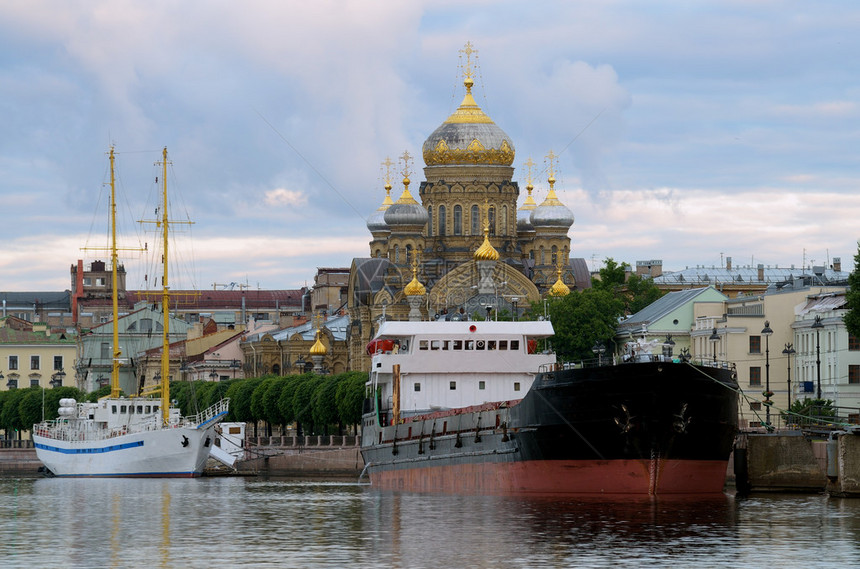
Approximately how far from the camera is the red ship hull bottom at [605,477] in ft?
199

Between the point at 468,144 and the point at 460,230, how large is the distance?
23.8 ft

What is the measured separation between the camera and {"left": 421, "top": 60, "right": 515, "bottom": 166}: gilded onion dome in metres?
160

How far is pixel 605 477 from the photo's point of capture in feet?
201

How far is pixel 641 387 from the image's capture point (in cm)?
5956

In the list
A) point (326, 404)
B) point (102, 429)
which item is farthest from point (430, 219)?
point (102, 429)

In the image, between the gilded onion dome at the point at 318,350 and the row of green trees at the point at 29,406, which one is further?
the gilded onion dome at the point at 318,350

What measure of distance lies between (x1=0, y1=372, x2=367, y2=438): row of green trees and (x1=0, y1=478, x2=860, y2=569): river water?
2005 inches

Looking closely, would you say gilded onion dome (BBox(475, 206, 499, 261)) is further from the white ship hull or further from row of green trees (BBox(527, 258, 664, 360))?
the white ship hull

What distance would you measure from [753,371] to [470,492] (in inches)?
1606

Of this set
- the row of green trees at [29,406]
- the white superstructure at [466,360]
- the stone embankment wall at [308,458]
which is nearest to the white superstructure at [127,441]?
the stone embankment wall at [308,458]

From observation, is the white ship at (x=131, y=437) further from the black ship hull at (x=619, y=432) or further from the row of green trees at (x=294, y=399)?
the black ship hull at (x=619, y=432)

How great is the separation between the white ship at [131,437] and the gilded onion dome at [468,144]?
53.6 m

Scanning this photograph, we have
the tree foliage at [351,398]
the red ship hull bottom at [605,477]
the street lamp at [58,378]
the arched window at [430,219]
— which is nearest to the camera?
the red ship hull bottom at [605,477]

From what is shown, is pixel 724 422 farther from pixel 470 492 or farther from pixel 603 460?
pixel 470 492
